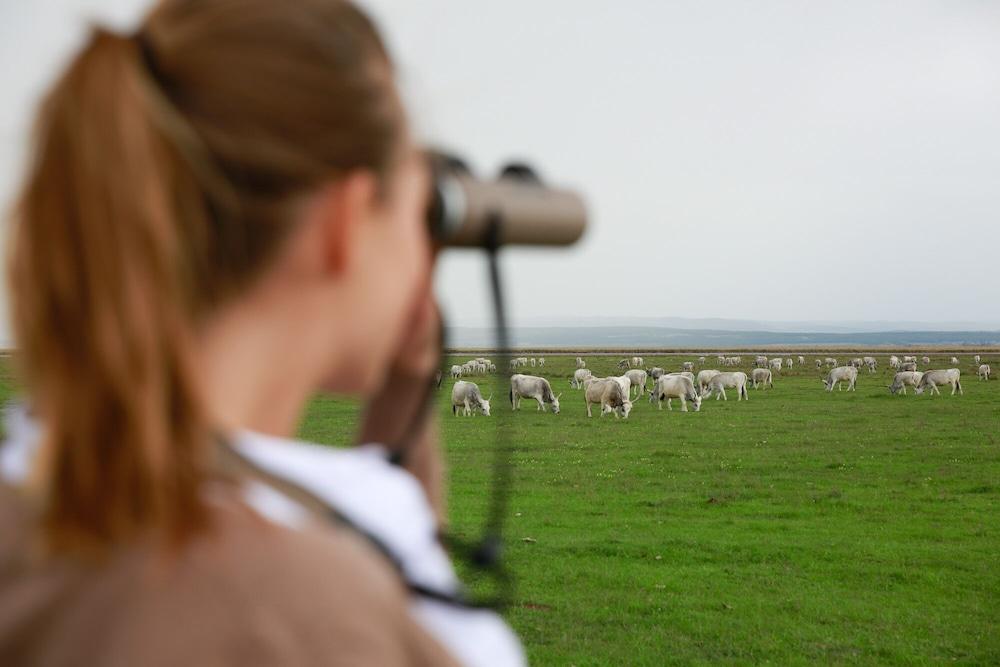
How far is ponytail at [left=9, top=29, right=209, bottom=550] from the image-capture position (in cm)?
66

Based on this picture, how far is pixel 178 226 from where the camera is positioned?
2.34ft

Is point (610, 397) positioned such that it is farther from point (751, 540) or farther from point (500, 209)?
point (500, 209)

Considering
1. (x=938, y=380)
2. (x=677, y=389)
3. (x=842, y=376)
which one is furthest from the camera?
(x=842, y=376)

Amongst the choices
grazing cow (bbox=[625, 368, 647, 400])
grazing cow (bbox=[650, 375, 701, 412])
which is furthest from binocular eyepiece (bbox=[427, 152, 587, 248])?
grazing cow (bbox=[625, 368, 647, 400])

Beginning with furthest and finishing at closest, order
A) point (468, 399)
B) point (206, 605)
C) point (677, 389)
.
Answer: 1. point (677, 389)
2. point (468, 399)
3. point (206, 605)

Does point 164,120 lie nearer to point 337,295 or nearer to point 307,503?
point 337,295

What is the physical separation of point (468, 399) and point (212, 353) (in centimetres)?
2700

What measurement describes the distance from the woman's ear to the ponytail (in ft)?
0.43

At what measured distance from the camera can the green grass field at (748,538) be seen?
24.8 feet

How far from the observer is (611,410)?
86.9 feet

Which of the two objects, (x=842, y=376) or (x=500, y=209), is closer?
(x=500, y=209)

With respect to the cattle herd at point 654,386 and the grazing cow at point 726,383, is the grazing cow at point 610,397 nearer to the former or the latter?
the cattle herd at point 654,386

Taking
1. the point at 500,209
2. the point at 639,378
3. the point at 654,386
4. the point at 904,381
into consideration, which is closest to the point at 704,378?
the point at 654,386

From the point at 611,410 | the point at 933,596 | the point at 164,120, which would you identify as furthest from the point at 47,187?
the point at 611,410
